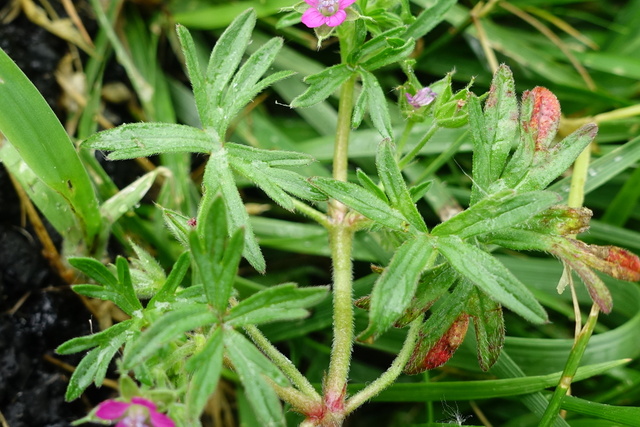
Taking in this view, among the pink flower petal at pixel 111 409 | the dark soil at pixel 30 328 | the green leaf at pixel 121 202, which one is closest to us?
the pink flower petal at pixel 111 409

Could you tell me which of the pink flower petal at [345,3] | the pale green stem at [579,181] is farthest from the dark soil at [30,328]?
the pale green stem at [579,181]

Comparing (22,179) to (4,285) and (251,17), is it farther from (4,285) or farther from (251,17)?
(251,17)

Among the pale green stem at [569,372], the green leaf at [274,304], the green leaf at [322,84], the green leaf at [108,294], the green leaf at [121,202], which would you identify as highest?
the green leaf at [322,84]

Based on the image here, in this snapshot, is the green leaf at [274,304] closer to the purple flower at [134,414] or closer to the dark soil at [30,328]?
the purple flower at [134,414]

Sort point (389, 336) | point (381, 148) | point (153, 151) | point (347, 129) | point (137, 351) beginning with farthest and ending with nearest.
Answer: point (389, 336) → point (347, 129) → point (153, 151) → point (381, 148) → point (137, 351)

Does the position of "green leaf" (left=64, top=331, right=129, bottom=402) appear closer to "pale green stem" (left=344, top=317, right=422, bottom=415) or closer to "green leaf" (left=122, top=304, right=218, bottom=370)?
"green leaf" (left=122, top=304, right=218, bottom=370)

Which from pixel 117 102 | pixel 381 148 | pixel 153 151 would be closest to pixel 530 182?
pixel 381 148
